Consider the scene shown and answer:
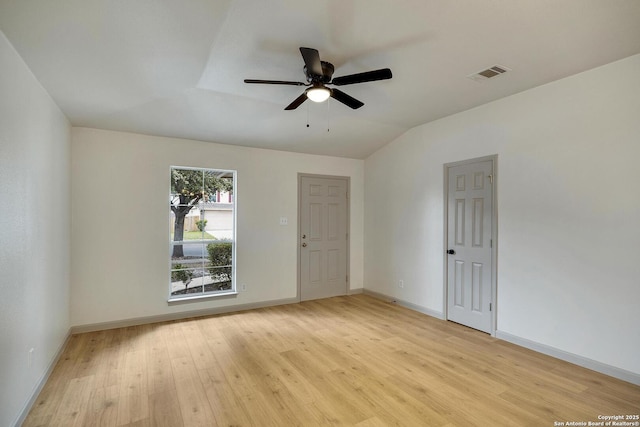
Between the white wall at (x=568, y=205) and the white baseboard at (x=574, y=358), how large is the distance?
4 cm

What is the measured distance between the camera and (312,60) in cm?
231

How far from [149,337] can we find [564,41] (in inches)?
201

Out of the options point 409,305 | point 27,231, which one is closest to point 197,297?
point 27,231

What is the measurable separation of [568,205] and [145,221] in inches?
195

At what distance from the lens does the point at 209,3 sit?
2059mm

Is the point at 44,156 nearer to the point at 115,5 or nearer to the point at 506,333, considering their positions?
the point at 115,5

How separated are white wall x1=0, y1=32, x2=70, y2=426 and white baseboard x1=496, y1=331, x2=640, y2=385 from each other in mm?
4498

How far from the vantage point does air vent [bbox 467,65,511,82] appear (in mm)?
3021

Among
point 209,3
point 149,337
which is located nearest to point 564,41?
point 209,3

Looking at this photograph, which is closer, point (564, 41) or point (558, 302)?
point (564, 41)

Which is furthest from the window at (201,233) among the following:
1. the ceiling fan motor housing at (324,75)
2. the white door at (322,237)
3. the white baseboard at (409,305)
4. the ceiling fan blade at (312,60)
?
the ceiling fan blade at (312,60)

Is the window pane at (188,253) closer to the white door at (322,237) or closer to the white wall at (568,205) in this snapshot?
the white door at (322,237)

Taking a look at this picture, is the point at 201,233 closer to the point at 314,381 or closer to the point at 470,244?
the point at 314,381

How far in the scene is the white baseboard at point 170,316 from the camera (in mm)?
3956
